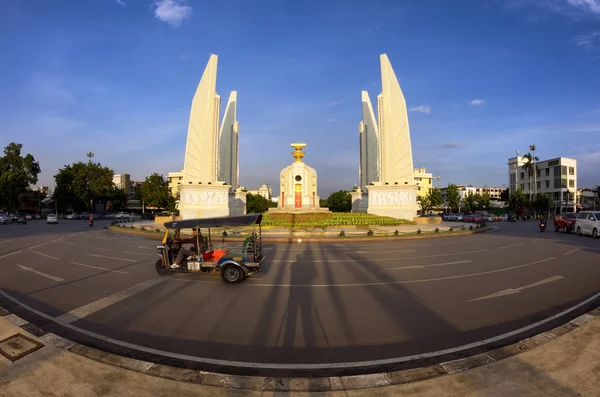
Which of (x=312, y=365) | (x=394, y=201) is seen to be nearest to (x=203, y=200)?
(x=394, y=201)

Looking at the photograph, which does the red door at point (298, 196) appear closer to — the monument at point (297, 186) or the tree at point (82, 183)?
the monument at point (297, 186)

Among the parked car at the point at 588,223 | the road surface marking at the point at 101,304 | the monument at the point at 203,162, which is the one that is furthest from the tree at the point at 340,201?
the road surface marking at the point at 101,304

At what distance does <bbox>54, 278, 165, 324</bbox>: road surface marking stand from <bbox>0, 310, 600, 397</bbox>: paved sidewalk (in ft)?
6.24

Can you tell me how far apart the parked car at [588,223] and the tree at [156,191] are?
60.5 meters

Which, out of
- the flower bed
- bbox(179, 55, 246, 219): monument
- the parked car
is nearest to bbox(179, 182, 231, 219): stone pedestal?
bbox(179, 55, 246, 219): monument

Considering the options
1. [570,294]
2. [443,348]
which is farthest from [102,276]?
[570,294]

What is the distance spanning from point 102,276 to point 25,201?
76803mm

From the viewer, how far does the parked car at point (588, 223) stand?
19453mm

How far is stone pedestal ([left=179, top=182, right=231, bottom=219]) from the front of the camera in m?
38.3

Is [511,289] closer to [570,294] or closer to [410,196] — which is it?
[570,294]

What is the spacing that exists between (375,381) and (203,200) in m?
37.2

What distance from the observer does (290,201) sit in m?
47.1

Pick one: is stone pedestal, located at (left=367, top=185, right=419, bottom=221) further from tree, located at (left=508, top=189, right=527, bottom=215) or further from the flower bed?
tree, located at (left=508, top=189, right=527, bottom=215)

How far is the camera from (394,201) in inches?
1505
